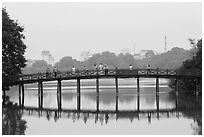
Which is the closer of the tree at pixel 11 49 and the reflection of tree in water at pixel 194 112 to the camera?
the reflection of tree in water at pixel 194 112

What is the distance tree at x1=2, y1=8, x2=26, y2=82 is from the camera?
3950cm

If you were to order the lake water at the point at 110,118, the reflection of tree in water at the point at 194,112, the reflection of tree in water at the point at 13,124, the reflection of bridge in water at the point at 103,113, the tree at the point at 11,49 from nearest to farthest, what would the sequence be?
the reflection of tree in water at the point at 13,124, the lake water at the point at 110,118, the reflection of tree in water at the point at 194,112, the reflection of bridge in water at the point at 103,113, the tree at the point at 11,49

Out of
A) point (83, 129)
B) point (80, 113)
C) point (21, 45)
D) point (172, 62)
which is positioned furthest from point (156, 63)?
point (83, 129)

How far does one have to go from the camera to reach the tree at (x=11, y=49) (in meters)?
39.5

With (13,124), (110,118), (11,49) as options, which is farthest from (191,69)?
(13,124)

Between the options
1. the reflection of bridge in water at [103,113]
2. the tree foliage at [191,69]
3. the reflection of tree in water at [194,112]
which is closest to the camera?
the reflection of tree in water at [194,112]

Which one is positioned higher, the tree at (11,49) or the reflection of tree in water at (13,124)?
the tree at (11,49)

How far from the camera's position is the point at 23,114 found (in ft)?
96.4

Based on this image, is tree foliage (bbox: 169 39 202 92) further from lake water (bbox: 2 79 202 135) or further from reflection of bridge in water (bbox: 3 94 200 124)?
reflection of bridge in water (bbox: 3 94 200 124)

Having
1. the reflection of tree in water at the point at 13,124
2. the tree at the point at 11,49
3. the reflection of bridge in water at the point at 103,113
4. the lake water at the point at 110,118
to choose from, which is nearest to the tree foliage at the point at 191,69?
the lake water at the point at 110,118

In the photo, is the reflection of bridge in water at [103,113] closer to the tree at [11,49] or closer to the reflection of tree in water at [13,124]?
the reflection of tree in water at [13,124]

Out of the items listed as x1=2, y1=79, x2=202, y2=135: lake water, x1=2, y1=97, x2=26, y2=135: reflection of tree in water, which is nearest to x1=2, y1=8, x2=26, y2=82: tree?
x1=2, y1=79, x2=202, y2=135: lake water

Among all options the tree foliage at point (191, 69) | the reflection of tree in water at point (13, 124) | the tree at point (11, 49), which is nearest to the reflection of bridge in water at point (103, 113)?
the reflection of tree in water at point (13, 124)

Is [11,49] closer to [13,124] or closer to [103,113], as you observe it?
[103,113]
